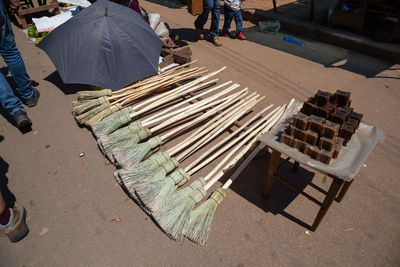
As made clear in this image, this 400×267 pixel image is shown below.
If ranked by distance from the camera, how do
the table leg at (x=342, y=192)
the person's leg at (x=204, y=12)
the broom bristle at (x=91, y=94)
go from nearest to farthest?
1. the table leg at (x=342, y=192)
2. the broom bristle at (x=91, y=94)
3. the person's leg at (x=204, y=12)

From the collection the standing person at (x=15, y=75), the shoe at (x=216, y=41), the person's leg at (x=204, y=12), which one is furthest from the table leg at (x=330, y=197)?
the person's leg at (x=204, y=12)

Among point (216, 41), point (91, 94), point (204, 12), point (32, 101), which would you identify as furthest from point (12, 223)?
point (204, 12)

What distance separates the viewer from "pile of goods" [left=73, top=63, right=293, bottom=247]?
253cm

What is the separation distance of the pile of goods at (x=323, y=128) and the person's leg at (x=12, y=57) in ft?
13.3

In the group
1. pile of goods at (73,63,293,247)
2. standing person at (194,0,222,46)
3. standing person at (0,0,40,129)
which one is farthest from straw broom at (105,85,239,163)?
standing person at (194,0,222,46)

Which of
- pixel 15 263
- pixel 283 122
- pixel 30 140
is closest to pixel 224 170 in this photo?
pixel 283 122

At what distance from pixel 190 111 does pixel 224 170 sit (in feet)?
3.73

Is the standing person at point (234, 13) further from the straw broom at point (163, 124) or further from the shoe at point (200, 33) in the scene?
the straw broom at point (163, 124)

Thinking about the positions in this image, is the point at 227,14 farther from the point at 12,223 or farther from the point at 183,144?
the point at 12,223

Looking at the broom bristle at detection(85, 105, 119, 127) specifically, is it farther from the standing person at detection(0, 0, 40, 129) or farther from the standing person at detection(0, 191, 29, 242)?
the standing person at detection(0, 191, 29, 242)

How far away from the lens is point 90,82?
381 centimetres

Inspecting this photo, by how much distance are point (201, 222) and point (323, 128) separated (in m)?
1.41

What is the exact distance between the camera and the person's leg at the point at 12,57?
363 centimetres

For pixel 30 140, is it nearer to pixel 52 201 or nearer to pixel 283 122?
pixel 52 201
